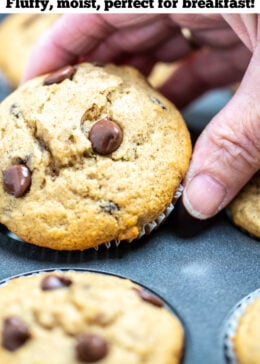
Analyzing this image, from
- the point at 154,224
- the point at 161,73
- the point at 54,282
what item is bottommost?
the point at 161,73

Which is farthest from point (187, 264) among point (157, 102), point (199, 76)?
point (199, 76)

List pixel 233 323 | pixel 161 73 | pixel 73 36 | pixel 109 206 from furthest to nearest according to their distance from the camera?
pixel 161 73, pixel 73 36, pixel 109 206, pixel 233 323

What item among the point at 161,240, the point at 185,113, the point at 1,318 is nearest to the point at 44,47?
the point at 185,113

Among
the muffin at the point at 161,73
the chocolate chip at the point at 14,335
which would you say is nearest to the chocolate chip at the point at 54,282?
the chocolate chip at the point at 14,335

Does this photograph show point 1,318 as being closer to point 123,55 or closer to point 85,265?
point 85,265

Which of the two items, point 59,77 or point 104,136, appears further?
point 59,77

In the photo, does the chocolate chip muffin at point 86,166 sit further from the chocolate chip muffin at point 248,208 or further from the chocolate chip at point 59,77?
the chocolate chip muffin at point 248,208

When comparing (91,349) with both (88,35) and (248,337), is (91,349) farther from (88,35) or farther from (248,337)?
(88,35)
